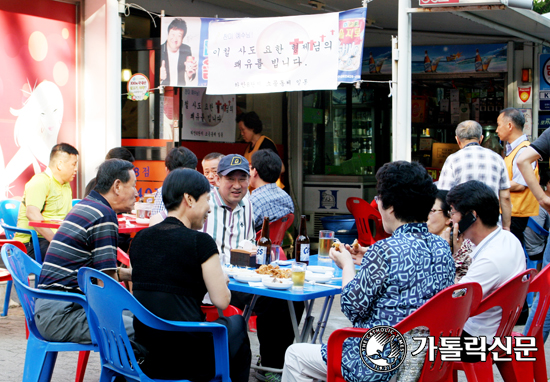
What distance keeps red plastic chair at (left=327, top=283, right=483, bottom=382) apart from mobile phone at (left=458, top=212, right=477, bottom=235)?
0.72 m

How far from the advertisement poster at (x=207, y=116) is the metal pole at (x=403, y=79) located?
3302 millimetres

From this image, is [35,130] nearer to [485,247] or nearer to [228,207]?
[228,207]

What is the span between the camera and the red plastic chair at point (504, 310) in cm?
288

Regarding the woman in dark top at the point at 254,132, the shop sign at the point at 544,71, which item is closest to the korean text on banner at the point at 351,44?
the woman in dark top at the point at 254,132

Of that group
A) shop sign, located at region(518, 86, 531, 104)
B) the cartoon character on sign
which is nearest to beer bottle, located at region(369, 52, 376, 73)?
shop sign, located at region(518, 86, 531, 104)

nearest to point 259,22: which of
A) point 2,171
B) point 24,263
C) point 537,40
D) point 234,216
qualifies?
point 234,216

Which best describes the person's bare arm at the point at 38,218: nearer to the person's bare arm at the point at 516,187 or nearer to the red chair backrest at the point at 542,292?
the red chair backrest at the point at 542,292

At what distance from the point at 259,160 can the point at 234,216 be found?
0.77m

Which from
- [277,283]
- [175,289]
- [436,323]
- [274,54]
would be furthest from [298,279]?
[274,54]

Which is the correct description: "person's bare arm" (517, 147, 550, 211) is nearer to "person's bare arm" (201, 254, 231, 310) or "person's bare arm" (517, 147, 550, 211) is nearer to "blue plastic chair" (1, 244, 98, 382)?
"person's bare arm" (201, 254, 231, 310)

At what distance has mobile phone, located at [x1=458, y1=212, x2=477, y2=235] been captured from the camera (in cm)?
331

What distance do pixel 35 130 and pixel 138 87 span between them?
1.28m

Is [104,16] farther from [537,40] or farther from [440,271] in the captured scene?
[537,40]

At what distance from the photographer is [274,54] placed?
20.5ft
